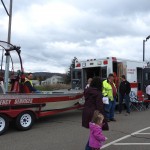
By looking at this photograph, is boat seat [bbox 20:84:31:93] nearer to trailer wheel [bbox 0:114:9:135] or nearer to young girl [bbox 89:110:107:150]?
trailer wheel [bbox 0:114:9:135]

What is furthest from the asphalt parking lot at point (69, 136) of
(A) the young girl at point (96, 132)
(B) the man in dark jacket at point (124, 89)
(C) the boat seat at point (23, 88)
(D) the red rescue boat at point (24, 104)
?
(B) the man in dark jacket at point (124, 89)

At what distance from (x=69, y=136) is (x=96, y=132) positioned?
301 centimetres

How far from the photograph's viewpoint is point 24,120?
9984mm

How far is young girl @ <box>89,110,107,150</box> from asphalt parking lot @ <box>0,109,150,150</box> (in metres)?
1.37

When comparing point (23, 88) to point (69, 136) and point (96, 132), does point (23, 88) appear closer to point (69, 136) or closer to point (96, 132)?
point (69, 136)

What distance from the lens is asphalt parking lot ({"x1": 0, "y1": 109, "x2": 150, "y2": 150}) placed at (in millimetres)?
7613

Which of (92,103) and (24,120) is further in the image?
(24,120)

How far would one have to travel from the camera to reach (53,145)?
7.74 metres

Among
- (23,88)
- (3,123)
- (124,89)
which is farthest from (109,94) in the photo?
(3,123)

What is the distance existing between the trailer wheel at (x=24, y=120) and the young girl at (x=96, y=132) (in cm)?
409

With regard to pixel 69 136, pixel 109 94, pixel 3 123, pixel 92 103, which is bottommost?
pixel 69 136

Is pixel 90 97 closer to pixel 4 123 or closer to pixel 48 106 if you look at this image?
pixel 4 123

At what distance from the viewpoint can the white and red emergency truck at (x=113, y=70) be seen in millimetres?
15023

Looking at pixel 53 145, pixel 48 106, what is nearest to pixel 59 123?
pixel 48 106
